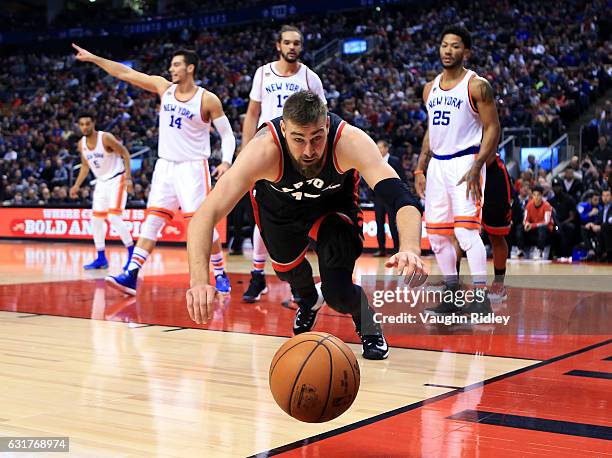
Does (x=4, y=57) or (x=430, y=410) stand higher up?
(x=4, y=57)

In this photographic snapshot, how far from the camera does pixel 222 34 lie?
31828 millimetres

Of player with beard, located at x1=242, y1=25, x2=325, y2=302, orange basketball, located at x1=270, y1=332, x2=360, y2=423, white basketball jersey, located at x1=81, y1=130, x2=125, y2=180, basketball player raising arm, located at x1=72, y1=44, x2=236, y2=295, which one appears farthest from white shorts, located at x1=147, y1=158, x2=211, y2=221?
orange basketball, located at x1=270, y1=332, x2=360, y2=423

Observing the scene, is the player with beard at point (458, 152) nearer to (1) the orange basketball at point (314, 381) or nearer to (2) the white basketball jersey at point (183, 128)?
(2) the white basketball jersey at point (183, 128)

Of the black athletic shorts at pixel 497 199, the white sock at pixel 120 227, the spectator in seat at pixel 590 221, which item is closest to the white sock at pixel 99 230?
the white sock at pixel 120 227

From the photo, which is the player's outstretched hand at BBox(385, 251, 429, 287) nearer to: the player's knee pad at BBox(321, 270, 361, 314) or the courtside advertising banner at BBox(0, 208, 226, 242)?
the player's knee pad at BBox(321, 270, 361, 314)

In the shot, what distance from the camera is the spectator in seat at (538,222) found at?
1377 cm

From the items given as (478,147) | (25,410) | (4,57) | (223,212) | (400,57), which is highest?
(4,57)

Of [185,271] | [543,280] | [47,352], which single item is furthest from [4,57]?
[47,352]

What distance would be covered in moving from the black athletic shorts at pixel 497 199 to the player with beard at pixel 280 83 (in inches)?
72.0

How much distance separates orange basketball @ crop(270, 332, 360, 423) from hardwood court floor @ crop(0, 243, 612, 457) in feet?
0.45

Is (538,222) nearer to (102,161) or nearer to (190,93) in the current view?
(102,161)

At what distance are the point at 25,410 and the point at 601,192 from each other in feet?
39.6

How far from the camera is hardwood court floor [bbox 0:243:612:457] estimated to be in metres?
3.43

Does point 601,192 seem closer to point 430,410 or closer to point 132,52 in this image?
point 430,410
